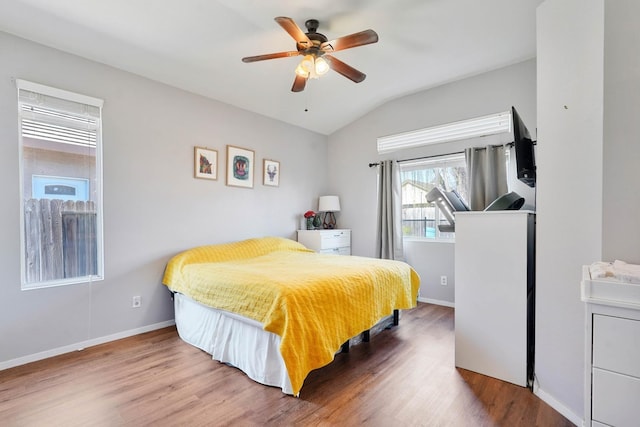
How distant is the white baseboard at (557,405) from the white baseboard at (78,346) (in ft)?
11.0

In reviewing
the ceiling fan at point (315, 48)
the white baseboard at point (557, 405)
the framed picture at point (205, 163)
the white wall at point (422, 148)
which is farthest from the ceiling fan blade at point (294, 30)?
the white baseboard at point (557, 405)

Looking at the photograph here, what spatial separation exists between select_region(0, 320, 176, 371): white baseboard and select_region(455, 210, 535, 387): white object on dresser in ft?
9.73

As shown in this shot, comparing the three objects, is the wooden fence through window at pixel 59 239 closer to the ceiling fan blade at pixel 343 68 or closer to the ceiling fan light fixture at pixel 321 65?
the ceiling fan light fixture at pixel 321 65

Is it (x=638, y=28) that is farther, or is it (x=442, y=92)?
(x=442, y=92)

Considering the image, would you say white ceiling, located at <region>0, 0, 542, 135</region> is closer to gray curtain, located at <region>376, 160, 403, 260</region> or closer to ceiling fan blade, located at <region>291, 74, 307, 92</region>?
ceiling fan blade, located at <region>291, 74, 307, 92</region>

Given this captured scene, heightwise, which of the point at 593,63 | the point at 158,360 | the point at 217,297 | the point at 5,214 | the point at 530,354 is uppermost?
the point at 593,63

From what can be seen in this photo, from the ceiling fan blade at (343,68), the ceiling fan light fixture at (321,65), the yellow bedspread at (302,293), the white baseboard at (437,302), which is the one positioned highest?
the ceiling fan blade at (343,68)

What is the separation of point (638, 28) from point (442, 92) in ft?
8.51

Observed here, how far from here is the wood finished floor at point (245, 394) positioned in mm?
1687

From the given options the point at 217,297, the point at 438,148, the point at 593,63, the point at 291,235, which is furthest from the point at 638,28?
the point at 291,235

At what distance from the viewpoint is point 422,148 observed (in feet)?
13.3

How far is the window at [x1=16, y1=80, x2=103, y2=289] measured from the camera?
2408 mm

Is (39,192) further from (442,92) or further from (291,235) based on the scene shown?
(442,92)

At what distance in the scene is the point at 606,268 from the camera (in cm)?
115
